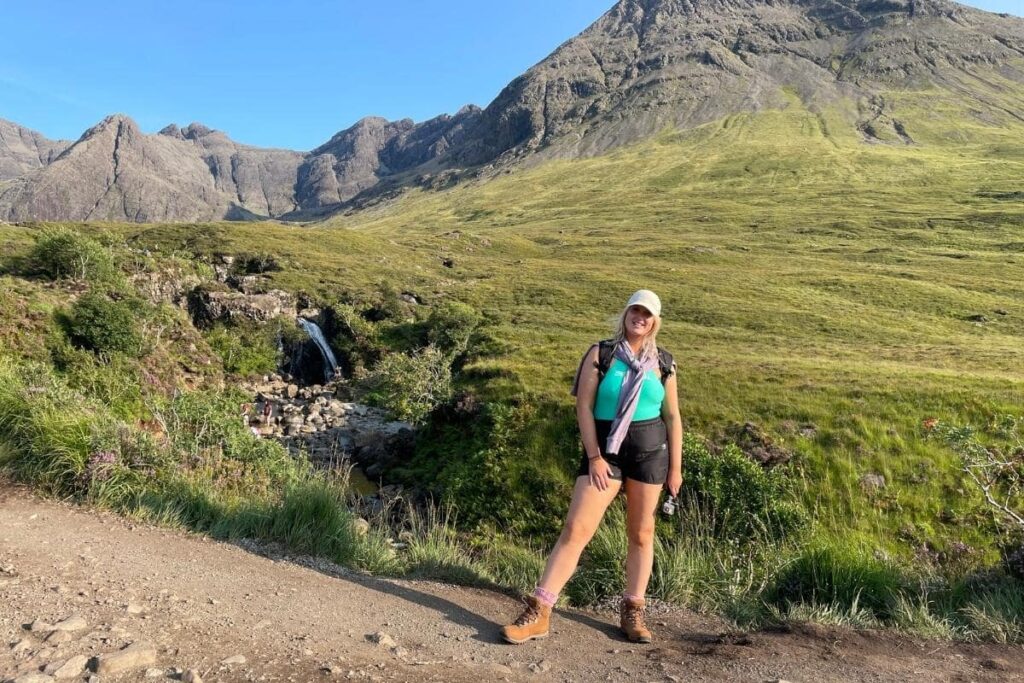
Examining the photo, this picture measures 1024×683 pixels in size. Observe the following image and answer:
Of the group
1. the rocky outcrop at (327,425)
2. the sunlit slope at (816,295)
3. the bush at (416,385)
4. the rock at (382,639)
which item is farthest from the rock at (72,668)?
the bush at (416,385)

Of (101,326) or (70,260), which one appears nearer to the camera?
(101,326)

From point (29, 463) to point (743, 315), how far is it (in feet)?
140

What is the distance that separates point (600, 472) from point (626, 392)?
0.87 metres

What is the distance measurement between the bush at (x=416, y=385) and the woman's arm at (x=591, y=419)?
17.3 m

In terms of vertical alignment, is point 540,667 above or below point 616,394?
below

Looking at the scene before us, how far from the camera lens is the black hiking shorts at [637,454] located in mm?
6031

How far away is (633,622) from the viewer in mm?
5973

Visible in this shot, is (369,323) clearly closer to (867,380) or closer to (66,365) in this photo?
(66,365)

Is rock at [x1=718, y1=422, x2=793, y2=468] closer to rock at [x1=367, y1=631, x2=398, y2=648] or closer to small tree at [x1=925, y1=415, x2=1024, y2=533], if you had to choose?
small tree at [x1=925, y1=415, x2=1024, y2=533]

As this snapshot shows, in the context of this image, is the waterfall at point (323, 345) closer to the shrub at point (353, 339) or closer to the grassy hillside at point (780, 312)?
the shrub at point (353, 339)

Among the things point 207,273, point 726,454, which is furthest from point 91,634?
point 207,273

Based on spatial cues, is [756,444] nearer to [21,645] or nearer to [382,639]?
[382,639]

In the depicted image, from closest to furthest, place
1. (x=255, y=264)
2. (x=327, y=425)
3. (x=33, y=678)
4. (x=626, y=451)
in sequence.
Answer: (x=33, y=678), (x=626, y=451), (x=327, y=425), (x=255, y=264)

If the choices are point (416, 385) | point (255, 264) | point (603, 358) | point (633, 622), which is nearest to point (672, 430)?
point (603, 358)
